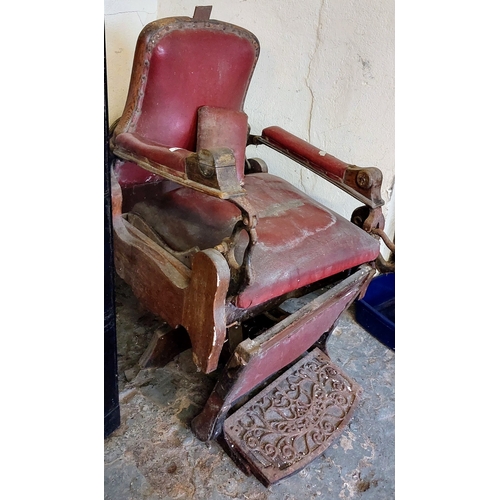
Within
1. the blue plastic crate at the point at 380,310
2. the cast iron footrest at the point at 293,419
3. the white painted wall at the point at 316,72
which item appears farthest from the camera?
the blue plastic crate at the point at 380,310

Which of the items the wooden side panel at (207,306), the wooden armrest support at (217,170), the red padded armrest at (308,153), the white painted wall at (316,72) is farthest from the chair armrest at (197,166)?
the white painted wall at (316,72)

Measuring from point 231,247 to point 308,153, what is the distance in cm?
68

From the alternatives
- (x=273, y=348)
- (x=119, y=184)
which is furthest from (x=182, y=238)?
(x=273, y=348)

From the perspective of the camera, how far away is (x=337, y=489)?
4.77 ft

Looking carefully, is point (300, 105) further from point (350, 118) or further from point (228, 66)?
point (228, 66)

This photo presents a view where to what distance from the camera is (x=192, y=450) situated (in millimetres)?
1514

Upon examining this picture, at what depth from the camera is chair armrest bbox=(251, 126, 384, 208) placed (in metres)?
1.56

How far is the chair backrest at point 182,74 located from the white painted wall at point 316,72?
1.30ft

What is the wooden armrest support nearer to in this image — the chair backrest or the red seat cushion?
the red seat cushion

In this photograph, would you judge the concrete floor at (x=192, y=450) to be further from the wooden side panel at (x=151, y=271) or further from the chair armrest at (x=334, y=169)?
the chair armrest at (x=334, y=169)

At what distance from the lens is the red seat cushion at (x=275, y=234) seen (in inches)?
52.6

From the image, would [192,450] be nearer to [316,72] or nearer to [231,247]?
[231,247]

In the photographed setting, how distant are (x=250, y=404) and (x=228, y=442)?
0.18 meters

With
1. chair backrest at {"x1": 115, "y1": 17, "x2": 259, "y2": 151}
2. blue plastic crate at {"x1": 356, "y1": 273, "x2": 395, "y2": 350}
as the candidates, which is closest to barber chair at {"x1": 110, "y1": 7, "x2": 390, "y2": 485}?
chair backrest at {"x1": 115, "y1": 17, "x2": 259, "y2": 151}
